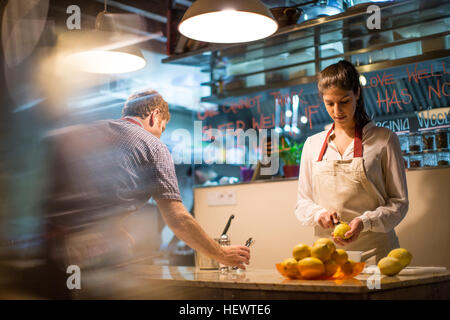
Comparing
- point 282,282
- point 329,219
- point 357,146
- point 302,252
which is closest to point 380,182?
point 357,146

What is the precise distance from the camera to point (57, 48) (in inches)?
55.4

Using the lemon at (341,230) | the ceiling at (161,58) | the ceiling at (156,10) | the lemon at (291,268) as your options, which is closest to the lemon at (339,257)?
the lemon at (291,268)

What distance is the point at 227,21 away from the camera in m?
2.09

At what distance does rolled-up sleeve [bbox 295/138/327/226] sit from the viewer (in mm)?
1983

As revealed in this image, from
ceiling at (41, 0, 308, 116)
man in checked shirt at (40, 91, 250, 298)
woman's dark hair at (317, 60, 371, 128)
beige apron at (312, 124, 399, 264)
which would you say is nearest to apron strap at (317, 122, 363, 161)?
beige apron at (312, 124, 399, 264)

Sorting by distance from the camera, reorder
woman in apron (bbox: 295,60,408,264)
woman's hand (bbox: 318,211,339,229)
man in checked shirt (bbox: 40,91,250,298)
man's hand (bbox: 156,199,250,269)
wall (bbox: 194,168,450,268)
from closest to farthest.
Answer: man in checked shirt (bbox: 40,91,250,298)
man's hand (bbox: 156,199,250,269)
woman's hand (bbox: 318,211,339,229)
woman in apron (bbox: 295,60,408,264)
wall (bbox: 194,168,450,268)

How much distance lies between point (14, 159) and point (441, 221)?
2071mm

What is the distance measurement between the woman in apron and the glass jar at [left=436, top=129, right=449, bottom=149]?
0.59 m

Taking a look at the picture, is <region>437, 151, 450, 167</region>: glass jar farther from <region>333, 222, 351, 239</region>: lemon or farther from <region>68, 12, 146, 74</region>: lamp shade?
<region>68, 12, 146, 74</region>: lamp shade

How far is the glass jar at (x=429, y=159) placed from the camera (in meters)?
2.47

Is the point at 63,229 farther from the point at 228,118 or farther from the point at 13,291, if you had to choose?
the point at 228,118

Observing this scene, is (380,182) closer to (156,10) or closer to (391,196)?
(391,196)

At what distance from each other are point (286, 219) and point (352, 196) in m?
0.91
